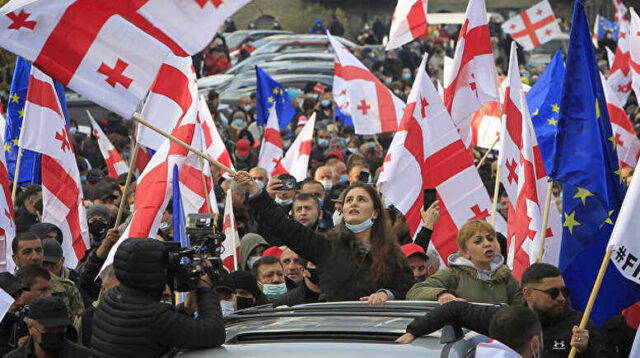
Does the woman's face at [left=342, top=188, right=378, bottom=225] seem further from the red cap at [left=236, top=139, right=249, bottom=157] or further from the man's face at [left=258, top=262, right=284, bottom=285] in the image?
the red cap at [left=236, top=139, right=249, bottom=157]

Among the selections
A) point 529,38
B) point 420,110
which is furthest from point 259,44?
point 420,110

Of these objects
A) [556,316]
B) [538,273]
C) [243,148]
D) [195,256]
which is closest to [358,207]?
[538,273]

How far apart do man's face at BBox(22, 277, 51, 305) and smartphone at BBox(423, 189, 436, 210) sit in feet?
12.9

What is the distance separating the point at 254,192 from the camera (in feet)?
19.7

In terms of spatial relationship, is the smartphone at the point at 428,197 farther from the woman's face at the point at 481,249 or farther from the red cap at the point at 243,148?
the red cap at the point at 243,148

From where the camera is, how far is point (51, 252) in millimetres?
7234

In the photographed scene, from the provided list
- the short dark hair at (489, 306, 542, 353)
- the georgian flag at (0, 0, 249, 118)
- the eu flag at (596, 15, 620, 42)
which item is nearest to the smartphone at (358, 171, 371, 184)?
the georgian flag at (0, 0, 249, 118)

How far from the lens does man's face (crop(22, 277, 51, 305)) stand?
6289 mm

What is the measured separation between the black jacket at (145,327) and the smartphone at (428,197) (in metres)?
4.91

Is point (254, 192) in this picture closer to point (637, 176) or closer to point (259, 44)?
point (637, 176)

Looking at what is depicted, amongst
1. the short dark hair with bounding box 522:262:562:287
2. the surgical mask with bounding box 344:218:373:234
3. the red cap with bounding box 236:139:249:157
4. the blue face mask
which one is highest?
the red cap with bounding box 236:139:249:157

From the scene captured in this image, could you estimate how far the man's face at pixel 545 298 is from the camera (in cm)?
591

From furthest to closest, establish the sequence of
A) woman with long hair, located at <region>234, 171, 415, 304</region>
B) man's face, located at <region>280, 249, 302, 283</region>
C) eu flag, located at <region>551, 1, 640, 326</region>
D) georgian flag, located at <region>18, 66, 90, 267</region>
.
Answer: georgian flag, located at <region>18, 66, 90, 267</region>, man's face, located at <region>280, 249, 302, 283</region>, eu flag, located at <region>551, 1, 640, 326</region>, woman with long hair, located at <region>234, 171, 415, 304</region>

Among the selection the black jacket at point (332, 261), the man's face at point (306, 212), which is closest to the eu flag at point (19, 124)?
the man's face at point (306, 212)
